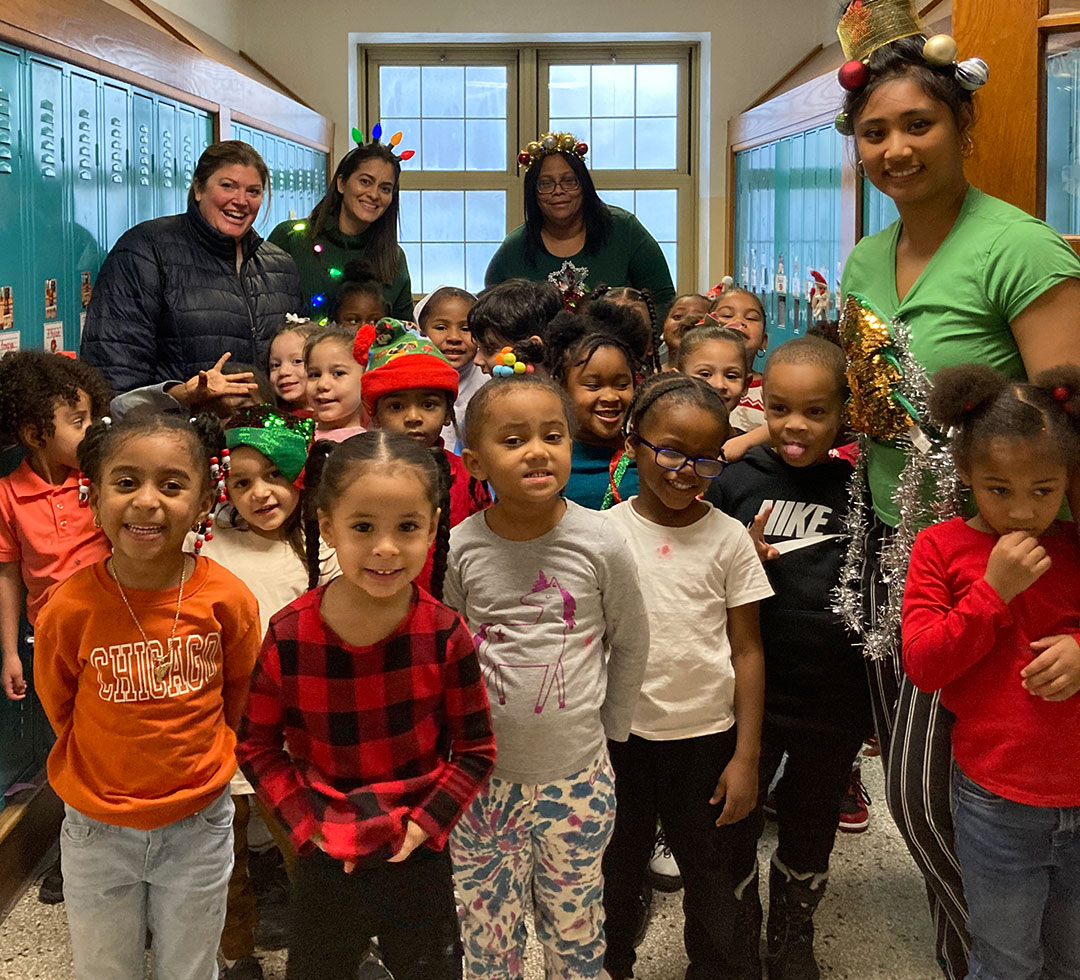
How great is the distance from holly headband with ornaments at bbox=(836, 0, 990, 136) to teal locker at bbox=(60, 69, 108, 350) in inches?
80.3

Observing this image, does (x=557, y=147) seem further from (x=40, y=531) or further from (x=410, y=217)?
(x=410, y=217)

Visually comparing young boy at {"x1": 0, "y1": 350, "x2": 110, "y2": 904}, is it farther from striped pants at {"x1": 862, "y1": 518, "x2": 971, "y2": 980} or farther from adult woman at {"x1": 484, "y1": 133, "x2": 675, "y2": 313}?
striped pants at {"x1": 862, "y1": 518, "x2": 971, "y2": 980}

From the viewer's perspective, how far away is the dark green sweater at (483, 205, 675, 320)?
3359mm

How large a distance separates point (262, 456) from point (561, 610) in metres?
0.70

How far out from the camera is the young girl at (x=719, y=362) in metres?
2.42

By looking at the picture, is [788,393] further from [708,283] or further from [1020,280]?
[708,283]

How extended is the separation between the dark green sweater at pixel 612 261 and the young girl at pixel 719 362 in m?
0.94

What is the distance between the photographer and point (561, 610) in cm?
162

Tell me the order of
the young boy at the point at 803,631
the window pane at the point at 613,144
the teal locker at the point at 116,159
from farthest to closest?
the window pane at the point at 613,144 → the teal locker at the point at 116,159 → the young boy at the point at 803,631

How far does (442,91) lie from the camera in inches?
277

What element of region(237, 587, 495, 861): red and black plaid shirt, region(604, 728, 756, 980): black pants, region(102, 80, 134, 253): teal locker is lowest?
region(604, 728, 756, 980): black pants

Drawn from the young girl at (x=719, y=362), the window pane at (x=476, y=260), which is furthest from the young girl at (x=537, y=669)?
the window pane at (x=476, y=260)

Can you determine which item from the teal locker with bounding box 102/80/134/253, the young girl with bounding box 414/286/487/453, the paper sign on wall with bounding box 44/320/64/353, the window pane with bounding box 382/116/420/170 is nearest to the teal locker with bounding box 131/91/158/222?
the teal locker with bounding box 102/80/134/253

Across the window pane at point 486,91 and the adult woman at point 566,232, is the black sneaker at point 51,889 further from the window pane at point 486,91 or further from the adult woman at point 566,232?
the window pane at point 486,91
